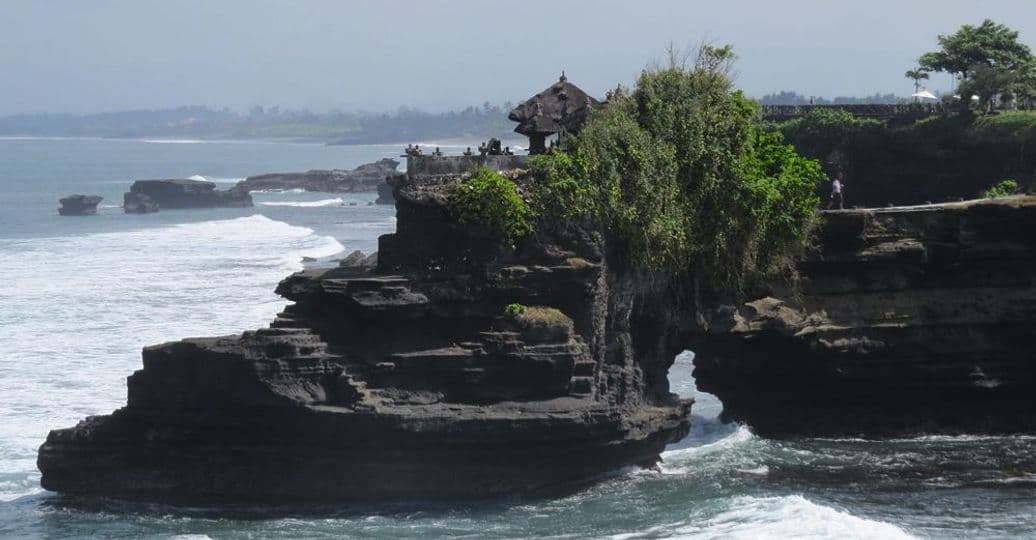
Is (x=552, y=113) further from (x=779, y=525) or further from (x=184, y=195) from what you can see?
(x=184, y=195)

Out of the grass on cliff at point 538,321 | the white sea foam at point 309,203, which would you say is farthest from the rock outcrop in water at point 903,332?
the white sea foam at point 309,203

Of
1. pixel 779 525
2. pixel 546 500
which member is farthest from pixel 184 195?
pixel 779 525

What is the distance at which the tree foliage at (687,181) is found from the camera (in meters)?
31.0

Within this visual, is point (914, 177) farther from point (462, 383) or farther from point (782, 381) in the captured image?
point (462, 383)

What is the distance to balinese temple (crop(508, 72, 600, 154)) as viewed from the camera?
33.2 metres

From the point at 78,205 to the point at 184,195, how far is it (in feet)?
41.6

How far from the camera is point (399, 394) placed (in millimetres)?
29312

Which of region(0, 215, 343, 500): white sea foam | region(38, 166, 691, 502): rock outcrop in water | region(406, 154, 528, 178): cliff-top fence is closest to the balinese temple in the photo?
region(406, 154, 528, 178): cliff-top fence

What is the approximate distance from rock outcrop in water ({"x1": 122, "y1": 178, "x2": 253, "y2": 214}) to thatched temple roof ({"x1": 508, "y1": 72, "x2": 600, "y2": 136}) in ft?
233

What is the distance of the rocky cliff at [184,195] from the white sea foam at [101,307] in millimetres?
26605

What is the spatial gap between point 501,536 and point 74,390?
47.9ft

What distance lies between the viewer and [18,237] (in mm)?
76000

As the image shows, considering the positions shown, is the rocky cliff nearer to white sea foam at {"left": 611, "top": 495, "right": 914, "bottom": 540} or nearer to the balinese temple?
the balinese temple

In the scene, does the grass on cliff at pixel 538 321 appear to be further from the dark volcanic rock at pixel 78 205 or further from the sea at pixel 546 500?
the dark volcanic rock at pixel 78 205
